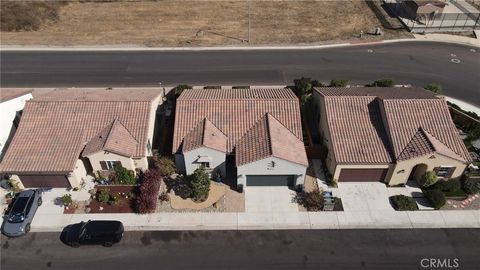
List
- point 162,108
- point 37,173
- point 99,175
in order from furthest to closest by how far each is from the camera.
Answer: point 162,108 → point 99,175 → point 37,173

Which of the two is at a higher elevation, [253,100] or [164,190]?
[253,100]

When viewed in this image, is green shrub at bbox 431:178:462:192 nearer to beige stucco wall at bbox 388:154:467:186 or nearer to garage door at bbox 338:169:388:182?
beige stucco wall at bbox 388:154:467:186

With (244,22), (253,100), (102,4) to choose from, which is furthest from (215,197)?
(102,4)

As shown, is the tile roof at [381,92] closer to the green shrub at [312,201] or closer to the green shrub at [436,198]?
the green shrub at [436,198]

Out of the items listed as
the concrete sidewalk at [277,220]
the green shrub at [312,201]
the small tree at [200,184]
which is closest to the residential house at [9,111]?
the concrete sidewalk at [277,220]

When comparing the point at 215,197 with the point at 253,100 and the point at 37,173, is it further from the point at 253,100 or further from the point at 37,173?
the point at 37,173
